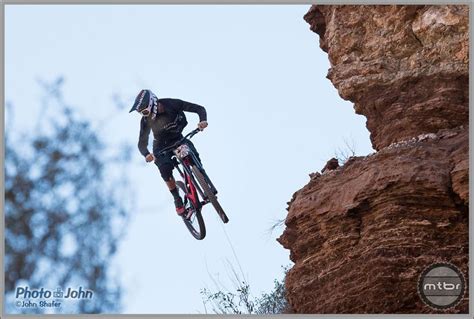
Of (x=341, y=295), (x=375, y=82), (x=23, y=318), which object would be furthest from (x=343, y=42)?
(x=23, y=318)

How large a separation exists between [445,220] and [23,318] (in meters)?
5.96

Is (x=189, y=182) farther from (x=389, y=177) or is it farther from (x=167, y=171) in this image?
(x=389, y=177)

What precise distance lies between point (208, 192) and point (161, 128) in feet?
4.18

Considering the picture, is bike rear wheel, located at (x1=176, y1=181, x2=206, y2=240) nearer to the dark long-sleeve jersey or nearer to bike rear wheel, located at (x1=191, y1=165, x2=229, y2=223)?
bike rear wheel, located at (x1=191, y1=165, x2=229, y2=223)

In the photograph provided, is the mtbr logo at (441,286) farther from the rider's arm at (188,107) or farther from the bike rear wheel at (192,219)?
the rider's arm at (188,107)

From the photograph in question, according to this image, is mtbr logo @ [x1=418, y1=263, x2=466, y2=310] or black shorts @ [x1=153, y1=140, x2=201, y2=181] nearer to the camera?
mtbr logo @ [x1=418, y1=263, x2=466, y2=310]

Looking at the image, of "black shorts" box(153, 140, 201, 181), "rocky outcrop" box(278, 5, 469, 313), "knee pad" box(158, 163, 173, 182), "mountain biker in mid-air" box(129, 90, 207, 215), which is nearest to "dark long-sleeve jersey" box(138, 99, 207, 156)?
"mountain biker in mid-air" box(129, 90, 207, 215)

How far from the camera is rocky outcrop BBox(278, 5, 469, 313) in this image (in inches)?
921

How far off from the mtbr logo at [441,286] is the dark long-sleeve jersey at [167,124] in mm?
4707

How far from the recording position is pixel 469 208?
2336cm

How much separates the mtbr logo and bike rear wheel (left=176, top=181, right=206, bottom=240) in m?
4.07

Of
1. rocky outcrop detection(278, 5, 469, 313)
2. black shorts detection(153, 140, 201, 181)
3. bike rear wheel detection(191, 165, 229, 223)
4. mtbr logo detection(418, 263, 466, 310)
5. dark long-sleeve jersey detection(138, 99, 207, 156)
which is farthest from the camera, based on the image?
dark long-sleeve jersey detection(138, 99, 207, 156)

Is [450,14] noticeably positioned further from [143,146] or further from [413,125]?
[143,146]

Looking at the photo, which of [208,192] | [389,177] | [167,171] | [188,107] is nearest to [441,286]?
[389,177]
